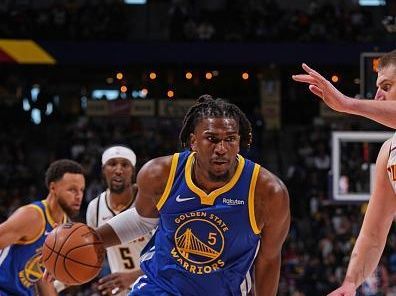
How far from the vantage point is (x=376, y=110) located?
3545 millimetres

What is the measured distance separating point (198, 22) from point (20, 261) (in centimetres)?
1306

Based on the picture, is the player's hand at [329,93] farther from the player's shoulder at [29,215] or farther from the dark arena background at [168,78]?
the dark arena background at [168,78]

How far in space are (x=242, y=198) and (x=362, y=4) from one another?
1551 centimetres

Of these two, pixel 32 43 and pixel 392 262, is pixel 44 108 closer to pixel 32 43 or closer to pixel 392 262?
pixel 32 43

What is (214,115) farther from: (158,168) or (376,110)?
(376,110)

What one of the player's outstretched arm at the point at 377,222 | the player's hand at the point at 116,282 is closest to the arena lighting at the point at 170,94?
the player's hand at the point at 116,282

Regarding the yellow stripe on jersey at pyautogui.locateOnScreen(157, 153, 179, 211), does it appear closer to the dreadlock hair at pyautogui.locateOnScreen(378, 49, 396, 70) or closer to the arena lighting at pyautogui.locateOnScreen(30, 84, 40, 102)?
the dreadlock hair at pyautogui.locateOnScreen(378, 49, 396, 70)

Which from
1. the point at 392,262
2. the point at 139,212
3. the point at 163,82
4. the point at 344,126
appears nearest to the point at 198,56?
the point at 163,82

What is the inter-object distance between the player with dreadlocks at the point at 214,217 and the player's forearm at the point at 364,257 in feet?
1.21

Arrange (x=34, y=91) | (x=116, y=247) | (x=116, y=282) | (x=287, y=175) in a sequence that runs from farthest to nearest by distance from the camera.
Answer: (x=34, y=91)
(x=287, y=175)
(x=116, y=247)
(x=116, y=282)

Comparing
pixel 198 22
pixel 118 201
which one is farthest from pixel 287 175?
pixel 118 201

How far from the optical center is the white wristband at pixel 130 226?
458 centimetres

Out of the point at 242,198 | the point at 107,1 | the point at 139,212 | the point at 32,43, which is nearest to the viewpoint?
the point at 242,198

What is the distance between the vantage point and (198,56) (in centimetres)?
1780
